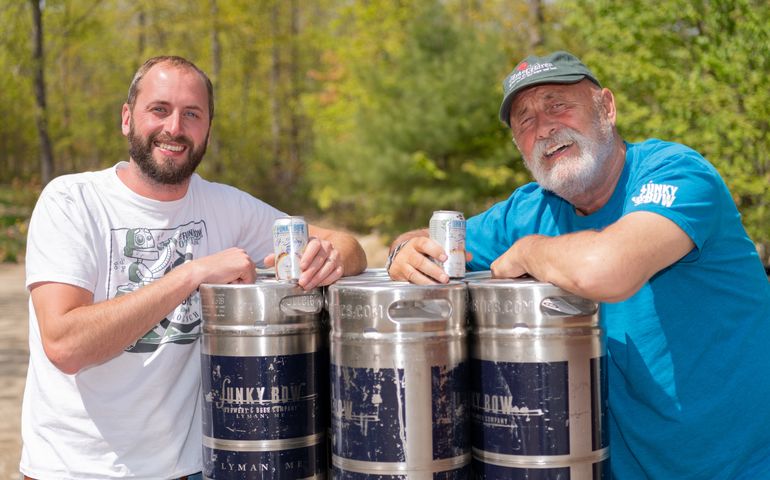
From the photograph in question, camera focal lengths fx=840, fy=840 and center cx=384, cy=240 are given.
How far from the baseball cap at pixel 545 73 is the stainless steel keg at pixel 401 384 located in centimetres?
120

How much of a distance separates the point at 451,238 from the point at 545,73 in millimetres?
936

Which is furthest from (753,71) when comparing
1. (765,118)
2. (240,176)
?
(240,176)

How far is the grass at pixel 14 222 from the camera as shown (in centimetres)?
2248

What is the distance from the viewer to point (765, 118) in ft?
35.8

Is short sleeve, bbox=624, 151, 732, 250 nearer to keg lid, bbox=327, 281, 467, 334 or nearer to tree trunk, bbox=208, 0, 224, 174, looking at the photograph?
keg lid, bbox=327, 281, 467, 334

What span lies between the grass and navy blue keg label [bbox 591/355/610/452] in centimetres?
2214

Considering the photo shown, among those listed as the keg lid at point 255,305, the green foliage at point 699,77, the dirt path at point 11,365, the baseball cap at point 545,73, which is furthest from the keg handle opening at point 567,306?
the green foliage at point 699,77

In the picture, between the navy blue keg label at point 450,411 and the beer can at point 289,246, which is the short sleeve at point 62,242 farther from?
the navy blue keg label at point 450,411

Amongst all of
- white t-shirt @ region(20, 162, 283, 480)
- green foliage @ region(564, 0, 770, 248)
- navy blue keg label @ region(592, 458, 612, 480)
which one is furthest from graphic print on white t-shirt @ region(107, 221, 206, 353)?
green foliage @ region(564, 0, 770, 248)

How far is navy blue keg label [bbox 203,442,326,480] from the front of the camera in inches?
93.5

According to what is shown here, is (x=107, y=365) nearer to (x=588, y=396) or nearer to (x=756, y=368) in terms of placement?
(x=588, y=396)

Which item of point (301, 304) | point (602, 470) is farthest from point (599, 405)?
point (301, 304)

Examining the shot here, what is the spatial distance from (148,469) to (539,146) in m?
1.89

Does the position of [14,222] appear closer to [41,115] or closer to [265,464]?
[41,115]
